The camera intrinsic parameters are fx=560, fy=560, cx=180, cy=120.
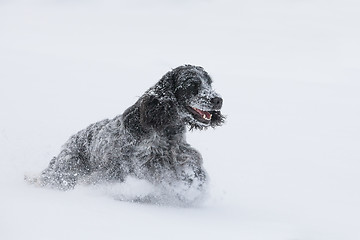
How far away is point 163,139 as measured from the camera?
5.25 metres

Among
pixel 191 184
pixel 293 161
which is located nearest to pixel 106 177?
pixel 191 184

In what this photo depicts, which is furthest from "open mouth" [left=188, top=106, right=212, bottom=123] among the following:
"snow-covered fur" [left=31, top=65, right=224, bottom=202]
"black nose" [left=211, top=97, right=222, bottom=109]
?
"black nose" [left=211, top=97, right=222, bottom=109]

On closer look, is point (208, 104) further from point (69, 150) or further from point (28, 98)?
point (28, 98)

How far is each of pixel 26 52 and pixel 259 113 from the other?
448 inches

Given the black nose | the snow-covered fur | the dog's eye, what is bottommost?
the snow-covered fur

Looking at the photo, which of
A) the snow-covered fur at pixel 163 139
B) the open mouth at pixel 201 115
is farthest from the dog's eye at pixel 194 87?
the open mouth at pixel 201 115

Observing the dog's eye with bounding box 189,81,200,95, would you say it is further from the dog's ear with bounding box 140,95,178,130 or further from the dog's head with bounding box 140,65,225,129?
the dog's ear with bounding box 140,95,178,130

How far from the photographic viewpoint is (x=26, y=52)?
66.9ft

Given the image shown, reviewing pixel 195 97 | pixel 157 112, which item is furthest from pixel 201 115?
pixel 157 112

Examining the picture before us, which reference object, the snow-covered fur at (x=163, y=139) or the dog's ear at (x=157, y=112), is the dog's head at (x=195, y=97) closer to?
the snow-covered fur at (x=163, y=139)

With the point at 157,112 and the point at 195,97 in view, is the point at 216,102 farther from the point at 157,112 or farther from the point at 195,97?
the point at 157,112

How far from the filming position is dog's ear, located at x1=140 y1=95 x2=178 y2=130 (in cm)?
515

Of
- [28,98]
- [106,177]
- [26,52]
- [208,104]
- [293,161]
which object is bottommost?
[106,177]

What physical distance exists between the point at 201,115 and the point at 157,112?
41 cm
